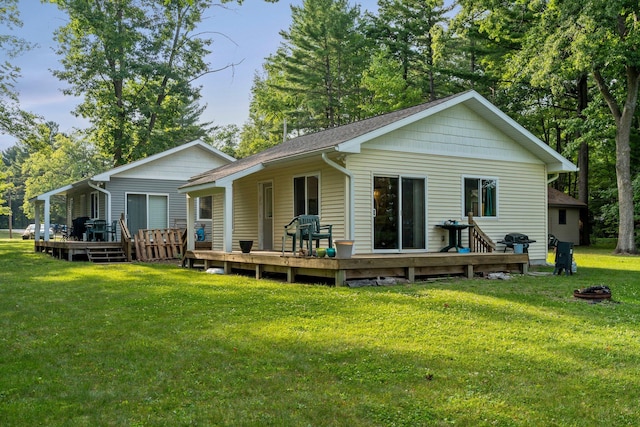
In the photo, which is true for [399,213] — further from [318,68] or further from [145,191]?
[318,68]

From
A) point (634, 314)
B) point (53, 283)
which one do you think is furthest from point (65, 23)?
point (634, 314)

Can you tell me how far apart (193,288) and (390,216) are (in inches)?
184

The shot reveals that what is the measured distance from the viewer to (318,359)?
4.42 m

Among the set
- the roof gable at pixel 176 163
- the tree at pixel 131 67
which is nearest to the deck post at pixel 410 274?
the roof gable at pixel 176 163

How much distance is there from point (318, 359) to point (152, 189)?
15.9 m

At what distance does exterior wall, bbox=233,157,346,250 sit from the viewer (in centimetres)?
1120

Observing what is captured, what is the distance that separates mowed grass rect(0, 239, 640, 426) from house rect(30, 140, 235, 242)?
1055 centimetres

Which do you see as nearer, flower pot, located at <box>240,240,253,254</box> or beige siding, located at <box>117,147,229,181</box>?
flower pot, located at <box>240,240,253,254</box>

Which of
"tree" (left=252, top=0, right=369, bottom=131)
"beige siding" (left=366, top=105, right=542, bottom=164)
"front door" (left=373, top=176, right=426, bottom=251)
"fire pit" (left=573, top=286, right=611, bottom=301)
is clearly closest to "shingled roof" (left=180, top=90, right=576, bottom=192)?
"beige siding" (left=366, top=105, right=542, bottom=164)

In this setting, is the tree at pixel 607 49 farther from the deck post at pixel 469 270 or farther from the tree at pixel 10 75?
the tree at pixel 10 75

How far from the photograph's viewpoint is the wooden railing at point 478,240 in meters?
11.9

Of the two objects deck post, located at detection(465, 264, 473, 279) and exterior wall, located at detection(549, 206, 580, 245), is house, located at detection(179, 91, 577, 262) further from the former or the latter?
exterior wall, located at detection(549, 206, 580, 245)

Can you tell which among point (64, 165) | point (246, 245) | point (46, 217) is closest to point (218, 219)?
point (246, 245)

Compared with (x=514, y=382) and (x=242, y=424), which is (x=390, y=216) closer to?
(x=514, y=382)
